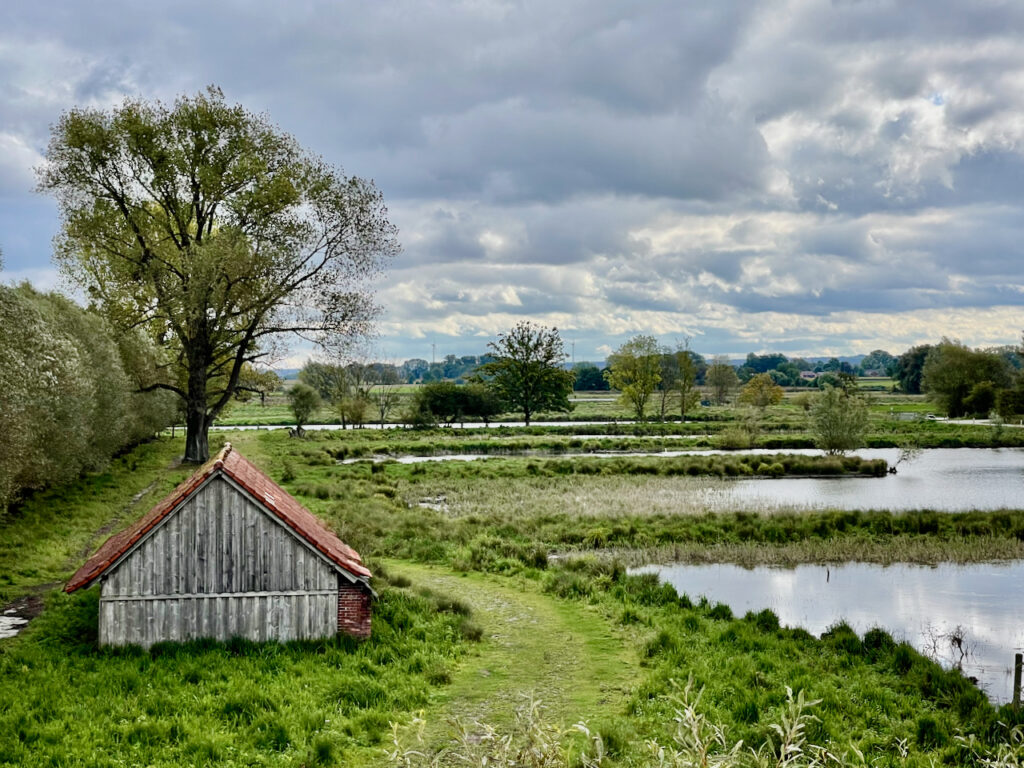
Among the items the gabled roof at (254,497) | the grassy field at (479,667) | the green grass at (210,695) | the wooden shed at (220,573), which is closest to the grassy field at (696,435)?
the grassy field at (479,667)

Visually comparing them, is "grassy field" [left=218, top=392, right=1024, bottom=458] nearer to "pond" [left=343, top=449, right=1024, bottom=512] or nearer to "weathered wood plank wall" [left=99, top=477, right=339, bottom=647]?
"pond" [left=343, top=449, right=1024, bottom=512]

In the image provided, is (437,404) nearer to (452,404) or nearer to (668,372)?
(452,404)

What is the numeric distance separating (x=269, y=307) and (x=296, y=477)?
9.66m

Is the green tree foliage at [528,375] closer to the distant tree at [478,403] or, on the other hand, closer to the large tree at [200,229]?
the distant tree at [478,403]

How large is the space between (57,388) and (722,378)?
13260 cm

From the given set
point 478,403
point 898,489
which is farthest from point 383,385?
point 898,489

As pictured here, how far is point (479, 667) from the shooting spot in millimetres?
16219

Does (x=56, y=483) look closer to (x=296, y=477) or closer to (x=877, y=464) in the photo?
(x=296, y=477)

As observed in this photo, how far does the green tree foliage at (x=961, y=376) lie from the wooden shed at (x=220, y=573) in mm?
105717

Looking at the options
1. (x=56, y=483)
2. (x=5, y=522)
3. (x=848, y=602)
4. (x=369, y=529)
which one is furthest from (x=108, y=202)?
(x=848, y=602)

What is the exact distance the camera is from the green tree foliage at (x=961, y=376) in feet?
346

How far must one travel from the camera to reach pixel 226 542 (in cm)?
1625

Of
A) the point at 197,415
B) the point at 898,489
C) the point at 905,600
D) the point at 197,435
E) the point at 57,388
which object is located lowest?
the point at 905,600

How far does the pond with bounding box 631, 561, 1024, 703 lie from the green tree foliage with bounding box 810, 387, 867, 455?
3194cm
